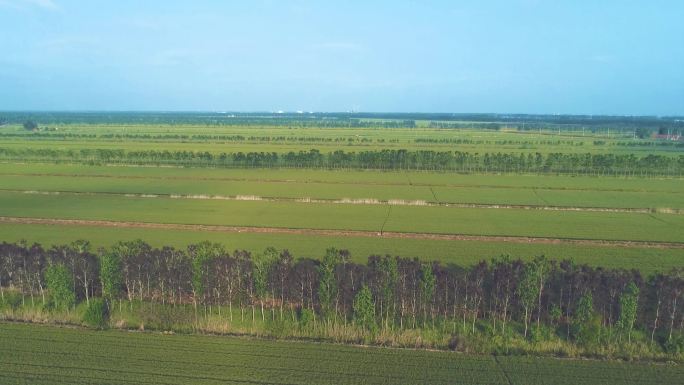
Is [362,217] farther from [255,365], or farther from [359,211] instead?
[255,365]

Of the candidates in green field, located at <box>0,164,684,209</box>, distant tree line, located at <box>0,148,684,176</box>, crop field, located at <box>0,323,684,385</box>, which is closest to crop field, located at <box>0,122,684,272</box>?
green field, located at <box>0,164,684,209</box>

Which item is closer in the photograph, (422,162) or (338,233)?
(338,233)

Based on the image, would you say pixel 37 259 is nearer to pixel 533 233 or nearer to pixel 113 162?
pixel 533 233

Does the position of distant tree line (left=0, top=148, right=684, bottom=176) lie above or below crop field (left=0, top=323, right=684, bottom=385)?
above

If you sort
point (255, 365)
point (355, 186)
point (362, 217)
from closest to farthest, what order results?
point (255, 365) → point (362, 217) → point (355, 186)

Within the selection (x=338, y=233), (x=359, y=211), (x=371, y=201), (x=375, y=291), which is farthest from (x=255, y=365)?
(x=371, y=201)

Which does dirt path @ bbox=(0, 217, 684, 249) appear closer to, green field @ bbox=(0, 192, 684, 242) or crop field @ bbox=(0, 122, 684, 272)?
crop field @ bbox=(0, 122, 684, 272)

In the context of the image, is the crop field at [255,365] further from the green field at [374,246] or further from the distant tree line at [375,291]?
the green field at [374,246]
